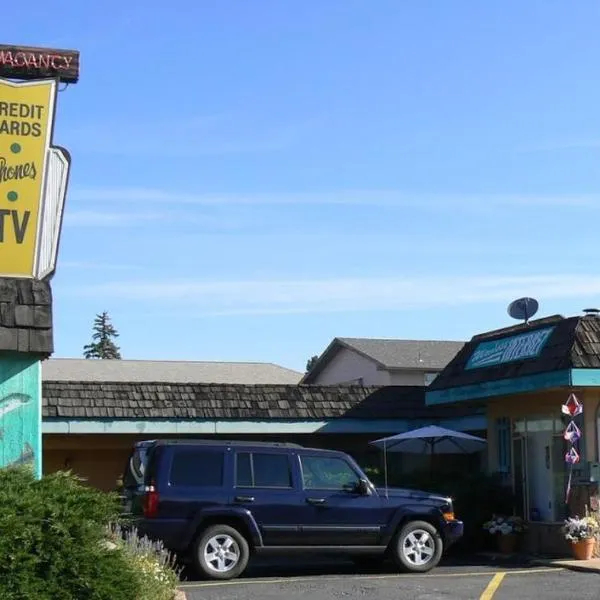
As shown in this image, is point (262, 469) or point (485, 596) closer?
point (485, 596)

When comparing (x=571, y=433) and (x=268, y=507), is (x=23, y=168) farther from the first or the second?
(x=571, y=433)

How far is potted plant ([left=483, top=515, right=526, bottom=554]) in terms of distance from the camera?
19938 millimetres

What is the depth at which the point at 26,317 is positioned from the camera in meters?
11.2

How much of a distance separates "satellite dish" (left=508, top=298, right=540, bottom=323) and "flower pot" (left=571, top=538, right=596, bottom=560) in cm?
600

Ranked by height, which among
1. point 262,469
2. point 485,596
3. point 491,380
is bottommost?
point 485,596

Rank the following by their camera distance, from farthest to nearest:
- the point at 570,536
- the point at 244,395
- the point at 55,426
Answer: the point at 244,395 → the point at 55,426 → the point at 570,536

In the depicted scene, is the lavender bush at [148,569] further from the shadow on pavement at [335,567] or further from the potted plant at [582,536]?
the potted plant at [582,536]

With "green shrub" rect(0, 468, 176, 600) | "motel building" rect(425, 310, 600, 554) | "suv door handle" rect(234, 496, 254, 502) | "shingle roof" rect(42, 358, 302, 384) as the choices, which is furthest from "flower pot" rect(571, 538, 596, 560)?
"shingle roof" rect(42, 358, 302, 384)

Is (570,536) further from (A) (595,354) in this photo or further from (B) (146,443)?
(B) (146,443)

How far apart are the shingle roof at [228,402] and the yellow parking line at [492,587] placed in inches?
344

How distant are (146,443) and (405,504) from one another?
3.86 m

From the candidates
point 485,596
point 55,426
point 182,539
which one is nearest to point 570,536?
point 485,596

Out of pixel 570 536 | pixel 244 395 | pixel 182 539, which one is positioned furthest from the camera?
pixel 244 395

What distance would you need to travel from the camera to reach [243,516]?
15.8 metres
